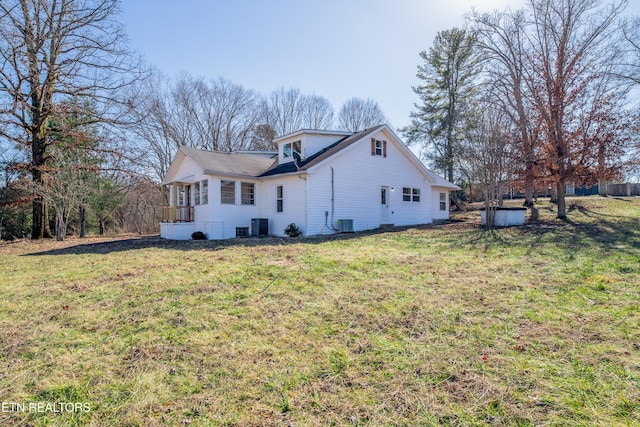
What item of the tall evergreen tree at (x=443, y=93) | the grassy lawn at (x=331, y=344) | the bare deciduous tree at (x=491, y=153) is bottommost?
the grassy lawn at (x=331, y=344)

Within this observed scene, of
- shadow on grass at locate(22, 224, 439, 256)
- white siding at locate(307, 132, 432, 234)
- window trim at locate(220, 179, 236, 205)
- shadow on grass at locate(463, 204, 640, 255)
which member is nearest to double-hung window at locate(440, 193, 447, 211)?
white siding at locate(307, 132, 432, 234)

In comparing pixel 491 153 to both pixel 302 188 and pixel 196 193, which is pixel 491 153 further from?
pixel 196 193

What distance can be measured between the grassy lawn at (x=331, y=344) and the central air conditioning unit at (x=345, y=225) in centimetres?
830

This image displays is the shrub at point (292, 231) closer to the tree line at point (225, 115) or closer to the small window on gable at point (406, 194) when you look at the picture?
the small window on gable at point (406, 194)

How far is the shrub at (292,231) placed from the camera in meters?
15.2

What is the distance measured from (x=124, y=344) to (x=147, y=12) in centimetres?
1281

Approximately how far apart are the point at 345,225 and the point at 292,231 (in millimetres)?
2615

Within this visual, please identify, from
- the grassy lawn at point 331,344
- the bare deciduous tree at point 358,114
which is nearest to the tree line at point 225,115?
the bare deciduous tree at point 358,114

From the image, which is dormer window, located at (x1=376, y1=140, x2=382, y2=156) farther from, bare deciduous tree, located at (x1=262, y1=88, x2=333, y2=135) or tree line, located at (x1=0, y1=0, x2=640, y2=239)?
bare deciduous tree, located at (x1=262, y1=88, x2=333, y2=135)

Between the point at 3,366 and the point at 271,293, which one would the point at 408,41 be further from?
the point at 3,366

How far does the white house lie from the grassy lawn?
8.05m

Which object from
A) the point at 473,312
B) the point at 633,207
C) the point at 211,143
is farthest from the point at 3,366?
the point at 211,143

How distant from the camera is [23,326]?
4.71 meters

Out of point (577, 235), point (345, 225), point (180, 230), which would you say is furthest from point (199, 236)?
point (577, 235)
